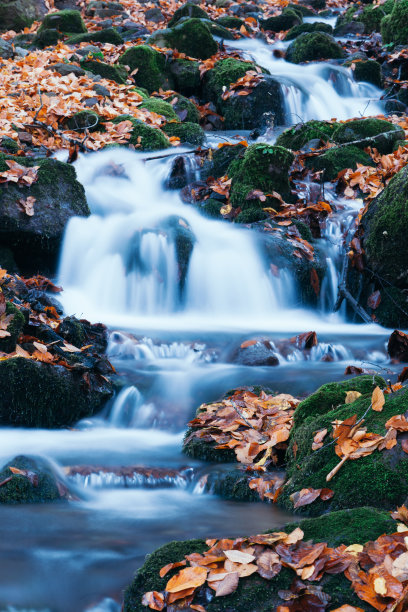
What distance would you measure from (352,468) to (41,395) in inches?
92.1

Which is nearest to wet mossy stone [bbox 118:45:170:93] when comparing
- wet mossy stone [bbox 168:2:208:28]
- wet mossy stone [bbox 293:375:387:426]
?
wet mossy stone [bbox 168:2:208:28]

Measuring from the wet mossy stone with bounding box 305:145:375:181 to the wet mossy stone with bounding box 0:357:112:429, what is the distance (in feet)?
18.2

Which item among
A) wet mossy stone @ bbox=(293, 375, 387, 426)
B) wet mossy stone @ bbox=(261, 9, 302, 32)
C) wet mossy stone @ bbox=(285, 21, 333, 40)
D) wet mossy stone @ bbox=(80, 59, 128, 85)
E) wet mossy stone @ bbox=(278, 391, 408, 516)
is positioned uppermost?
wet mossy stone @ bbox=(261, 9, 302, 32)

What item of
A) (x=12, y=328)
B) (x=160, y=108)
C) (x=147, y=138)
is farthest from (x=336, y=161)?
(x=12, y=328)

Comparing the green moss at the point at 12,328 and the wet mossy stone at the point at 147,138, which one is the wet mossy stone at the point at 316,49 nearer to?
the wet mossy stone at the point at 147,138

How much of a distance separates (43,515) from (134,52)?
445 inches

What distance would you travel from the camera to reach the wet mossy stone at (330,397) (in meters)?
3.74

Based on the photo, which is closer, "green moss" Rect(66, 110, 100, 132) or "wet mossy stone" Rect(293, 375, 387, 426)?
"wet mossy stone" Rect(293, 375, 387, 426)

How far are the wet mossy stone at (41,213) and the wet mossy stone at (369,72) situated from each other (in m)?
8.76

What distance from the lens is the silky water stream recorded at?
2654mm

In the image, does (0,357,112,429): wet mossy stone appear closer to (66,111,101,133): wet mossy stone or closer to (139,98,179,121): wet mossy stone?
(66,111,101,133): wet mossy stone

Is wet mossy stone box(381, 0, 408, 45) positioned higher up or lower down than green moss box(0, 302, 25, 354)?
higher up

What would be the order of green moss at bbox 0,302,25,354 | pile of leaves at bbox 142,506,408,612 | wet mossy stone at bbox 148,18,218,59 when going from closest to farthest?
pile of leaves at bbox 142,506,408,612
green moss at bbox 0,302,25,354
wet mossy stone at bbox 148,18,218,59

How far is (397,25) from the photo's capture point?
46.8 ft
